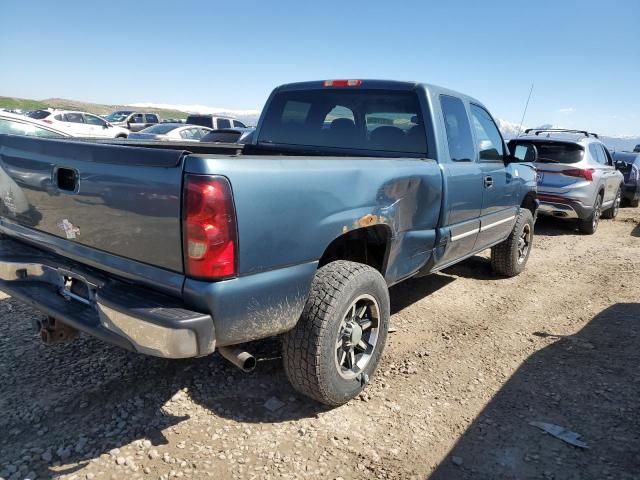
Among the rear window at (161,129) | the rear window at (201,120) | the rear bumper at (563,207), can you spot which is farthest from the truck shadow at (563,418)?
the rear window at (201,120)

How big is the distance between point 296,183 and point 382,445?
4.85ft

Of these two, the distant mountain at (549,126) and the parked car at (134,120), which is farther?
the parked car at (134,120)

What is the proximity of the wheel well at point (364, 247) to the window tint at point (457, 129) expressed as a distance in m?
1.05

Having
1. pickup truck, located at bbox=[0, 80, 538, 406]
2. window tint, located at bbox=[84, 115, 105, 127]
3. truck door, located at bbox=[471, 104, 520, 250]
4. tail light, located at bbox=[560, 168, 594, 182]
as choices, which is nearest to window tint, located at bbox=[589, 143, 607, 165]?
tail light, located at bbox=[560, 168, 594, 182]

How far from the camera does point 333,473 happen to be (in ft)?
7.62

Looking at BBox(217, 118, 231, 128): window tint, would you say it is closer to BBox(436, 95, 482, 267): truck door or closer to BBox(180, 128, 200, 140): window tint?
BBox(180, 128, 200, 140): window tint

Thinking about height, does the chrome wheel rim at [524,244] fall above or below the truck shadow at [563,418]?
above

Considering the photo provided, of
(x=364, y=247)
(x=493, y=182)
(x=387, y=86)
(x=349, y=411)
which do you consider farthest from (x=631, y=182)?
(x=349, y=411)

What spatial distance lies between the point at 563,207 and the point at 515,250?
322cm

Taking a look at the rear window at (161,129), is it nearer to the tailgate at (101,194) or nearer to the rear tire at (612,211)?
the rear tire at (612,211)

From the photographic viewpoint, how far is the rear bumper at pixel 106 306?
6.44 ft

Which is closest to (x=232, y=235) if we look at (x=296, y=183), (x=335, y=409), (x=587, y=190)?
(x=296, y=183)

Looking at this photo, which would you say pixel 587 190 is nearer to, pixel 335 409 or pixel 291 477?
pixel 335 409

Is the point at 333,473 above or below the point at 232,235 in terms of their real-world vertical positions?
below
